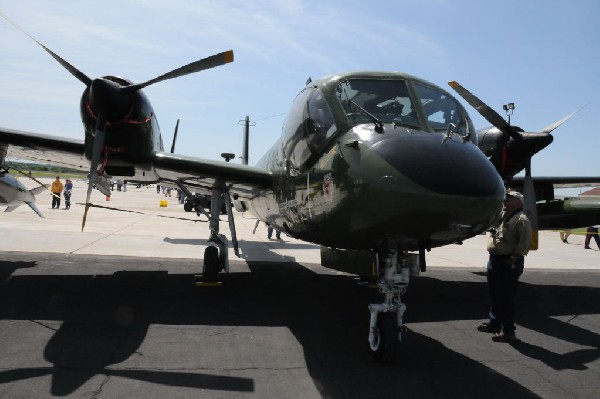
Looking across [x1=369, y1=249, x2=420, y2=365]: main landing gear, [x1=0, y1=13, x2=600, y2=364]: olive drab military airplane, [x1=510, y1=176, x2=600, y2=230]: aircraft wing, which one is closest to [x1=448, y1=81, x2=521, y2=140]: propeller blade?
[x1=0, y1=13, x2=600, y2=364]: olive drab military airplane

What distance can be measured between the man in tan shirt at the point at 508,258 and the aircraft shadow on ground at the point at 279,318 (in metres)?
0.49

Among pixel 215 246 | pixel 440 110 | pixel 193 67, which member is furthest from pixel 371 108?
pixel 215 246

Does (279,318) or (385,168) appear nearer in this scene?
(385,168)

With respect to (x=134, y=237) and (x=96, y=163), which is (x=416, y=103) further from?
(x=134, y=237)

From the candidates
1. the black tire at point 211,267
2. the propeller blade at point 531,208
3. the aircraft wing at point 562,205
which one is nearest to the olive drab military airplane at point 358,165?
the propeller blade at point 531,208

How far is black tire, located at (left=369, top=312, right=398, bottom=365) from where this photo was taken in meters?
4.80

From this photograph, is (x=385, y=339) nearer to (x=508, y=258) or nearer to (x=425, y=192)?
Result: (x=425, y=192)

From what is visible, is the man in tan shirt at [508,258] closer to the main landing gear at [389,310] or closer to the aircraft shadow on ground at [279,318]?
the aircraft shadow on ground at [279,318]

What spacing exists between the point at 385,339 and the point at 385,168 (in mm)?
1933

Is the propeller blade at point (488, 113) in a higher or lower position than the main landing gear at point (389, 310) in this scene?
higher

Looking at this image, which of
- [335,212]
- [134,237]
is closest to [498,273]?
[335,212]

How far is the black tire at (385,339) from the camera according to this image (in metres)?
4.80

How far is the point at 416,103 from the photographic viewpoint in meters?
5.63

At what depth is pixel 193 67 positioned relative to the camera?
7.83 m
